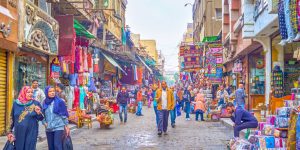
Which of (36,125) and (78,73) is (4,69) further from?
(78,73)

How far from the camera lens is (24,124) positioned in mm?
7781

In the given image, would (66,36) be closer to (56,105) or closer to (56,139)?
→ (56,105)

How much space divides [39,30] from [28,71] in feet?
5.16

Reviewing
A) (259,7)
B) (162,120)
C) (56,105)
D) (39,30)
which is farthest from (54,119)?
(259,7)

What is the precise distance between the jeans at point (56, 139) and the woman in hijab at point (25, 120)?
17.8 inches

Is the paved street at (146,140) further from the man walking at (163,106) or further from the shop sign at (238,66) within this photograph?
the shop sign at (238,66)

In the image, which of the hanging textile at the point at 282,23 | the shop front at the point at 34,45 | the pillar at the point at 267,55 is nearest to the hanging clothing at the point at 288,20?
the hanging textile at the point at 282,23

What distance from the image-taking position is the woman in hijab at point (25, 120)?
25.4ft

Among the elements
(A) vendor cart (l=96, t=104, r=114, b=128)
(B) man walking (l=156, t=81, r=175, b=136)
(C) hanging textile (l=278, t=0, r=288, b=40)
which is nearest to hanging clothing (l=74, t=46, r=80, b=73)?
(A) vendor cart (l=96, t=104, r=114, b=128)

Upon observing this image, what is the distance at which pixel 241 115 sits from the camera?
399 inches

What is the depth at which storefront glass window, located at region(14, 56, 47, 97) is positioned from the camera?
15.4 meters

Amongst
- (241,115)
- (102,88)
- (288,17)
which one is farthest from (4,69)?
(102,88)

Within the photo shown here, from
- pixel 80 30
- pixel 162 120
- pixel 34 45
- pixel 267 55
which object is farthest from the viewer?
pixel 80 30

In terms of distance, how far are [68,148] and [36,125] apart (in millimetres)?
751
